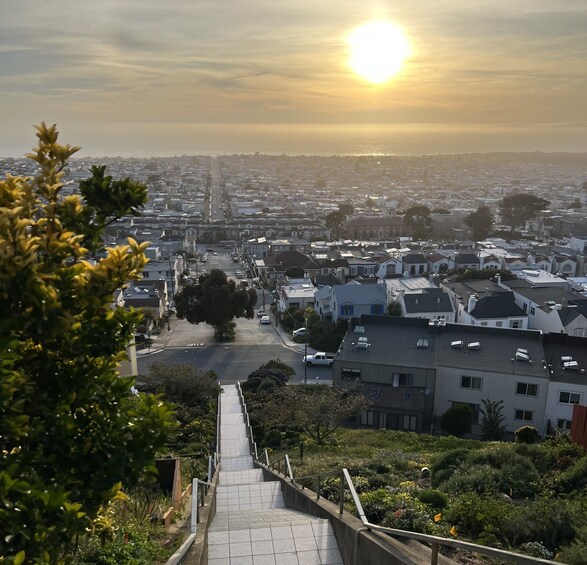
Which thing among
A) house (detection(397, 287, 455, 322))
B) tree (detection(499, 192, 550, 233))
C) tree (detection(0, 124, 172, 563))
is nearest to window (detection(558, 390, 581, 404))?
house (detection(397, 287, 455, 322))

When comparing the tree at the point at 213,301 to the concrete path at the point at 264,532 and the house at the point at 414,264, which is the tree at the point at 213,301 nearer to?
the house at the point at 414,264

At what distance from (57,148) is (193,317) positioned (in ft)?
106

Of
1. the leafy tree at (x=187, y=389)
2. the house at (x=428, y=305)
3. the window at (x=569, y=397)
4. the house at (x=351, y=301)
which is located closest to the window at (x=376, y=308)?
the house at (x=351, y=301)

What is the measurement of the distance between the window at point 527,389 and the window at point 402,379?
395cm

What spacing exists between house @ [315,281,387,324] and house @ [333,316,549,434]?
11.6 meters

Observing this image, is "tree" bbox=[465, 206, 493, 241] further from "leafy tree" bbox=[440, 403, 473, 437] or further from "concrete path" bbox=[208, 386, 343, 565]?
"concrete path" bbox=[208, 386, 343, 565]

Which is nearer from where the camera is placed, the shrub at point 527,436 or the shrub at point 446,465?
the shrub at point 446,465

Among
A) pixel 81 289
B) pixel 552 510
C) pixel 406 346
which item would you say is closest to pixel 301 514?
pixel 552 510

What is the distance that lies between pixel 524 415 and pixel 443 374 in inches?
129

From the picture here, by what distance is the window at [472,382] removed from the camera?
21516mm

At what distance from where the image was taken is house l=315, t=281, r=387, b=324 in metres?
36.2

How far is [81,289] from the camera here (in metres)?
3.25

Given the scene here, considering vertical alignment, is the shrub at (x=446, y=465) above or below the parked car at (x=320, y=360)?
above

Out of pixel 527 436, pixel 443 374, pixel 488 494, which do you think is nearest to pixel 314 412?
pixel 527 436
